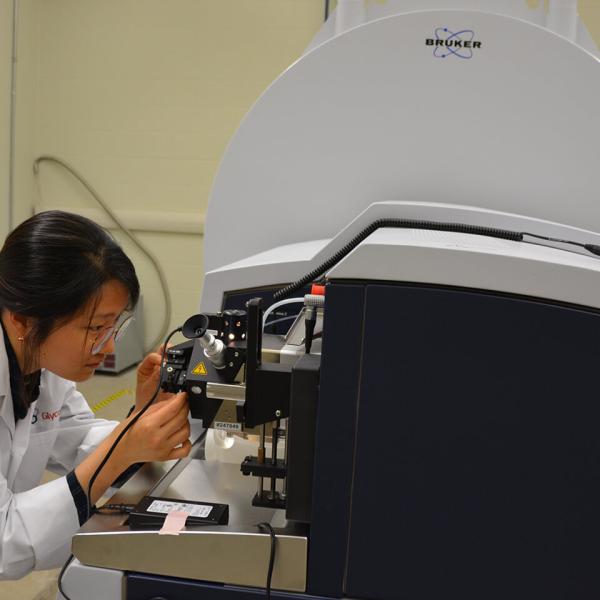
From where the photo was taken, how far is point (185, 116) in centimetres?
410

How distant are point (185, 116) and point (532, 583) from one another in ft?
12.0

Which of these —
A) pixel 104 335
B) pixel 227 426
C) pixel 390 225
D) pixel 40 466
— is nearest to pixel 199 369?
pixel 227 426

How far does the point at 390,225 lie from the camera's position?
48.1 inches

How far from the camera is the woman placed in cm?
109

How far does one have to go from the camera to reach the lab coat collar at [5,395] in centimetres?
124

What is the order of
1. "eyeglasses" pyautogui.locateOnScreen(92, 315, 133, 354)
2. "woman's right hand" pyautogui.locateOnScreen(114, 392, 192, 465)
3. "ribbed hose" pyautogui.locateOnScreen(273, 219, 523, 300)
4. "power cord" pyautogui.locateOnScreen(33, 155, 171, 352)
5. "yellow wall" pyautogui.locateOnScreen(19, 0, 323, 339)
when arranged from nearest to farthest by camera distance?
"woman's right hand" pyautogui.locateOnScreen(114, 392, 192, 465) → "ribbed hose" pyautogui.locateOnScreen(273, 219, 523, 300) → "eyeglasses" pyautogui.locateOnScreen(92, 315, 133, 354) → "yellow wall" pyautogui.locateOnScreen(19, 0, 323, 339) → "power cord" pyautogui.locateOnScreen(33, 155, 171, 352)

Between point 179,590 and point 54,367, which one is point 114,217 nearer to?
point 54,367

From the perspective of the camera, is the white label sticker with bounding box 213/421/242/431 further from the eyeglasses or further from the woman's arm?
the eyeglasses

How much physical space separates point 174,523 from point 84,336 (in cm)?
42

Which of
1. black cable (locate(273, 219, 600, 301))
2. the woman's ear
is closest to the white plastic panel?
black cable (locate(273, 219, 600, 301))

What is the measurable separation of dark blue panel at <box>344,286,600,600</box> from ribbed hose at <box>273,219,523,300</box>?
346mm

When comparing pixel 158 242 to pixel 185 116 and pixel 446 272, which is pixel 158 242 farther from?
pixel 446 272

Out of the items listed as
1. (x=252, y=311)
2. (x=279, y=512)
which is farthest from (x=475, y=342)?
(x=279, y=512)

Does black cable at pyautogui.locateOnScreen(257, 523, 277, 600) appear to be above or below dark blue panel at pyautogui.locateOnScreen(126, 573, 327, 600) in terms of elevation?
above
